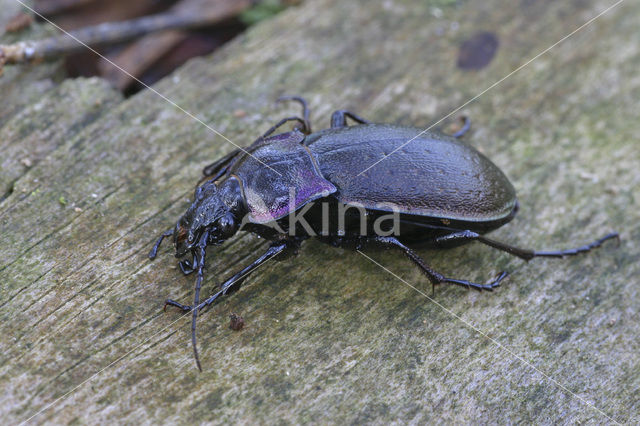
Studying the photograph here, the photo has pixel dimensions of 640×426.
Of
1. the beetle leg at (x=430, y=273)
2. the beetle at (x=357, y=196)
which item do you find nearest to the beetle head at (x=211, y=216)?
the beetle at (x=357, y=196)

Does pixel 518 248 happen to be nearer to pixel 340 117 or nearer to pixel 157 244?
pixel 340 117

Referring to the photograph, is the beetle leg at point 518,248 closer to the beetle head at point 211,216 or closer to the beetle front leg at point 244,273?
the beetle front leg at point 244,273

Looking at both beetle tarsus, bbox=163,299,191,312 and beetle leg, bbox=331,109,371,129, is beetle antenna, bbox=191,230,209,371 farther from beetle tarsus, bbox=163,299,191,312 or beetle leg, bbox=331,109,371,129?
beetle leg, bbox=331,109,371,129

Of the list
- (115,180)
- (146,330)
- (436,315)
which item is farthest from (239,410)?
(115,180)

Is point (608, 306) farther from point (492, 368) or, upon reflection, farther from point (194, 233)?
point (194, 233)

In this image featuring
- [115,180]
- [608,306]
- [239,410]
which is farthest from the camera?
[115,180]

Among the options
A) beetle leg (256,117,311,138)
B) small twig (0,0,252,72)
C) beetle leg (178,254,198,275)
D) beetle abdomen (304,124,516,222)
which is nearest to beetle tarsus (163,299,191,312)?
beetle leg (178,254,198,275)

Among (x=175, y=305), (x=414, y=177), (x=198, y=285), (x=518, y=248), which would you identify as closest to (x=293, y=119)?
(x=414, y=177)
